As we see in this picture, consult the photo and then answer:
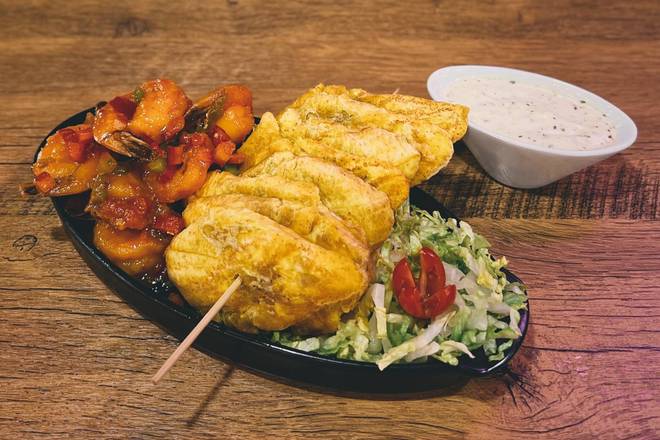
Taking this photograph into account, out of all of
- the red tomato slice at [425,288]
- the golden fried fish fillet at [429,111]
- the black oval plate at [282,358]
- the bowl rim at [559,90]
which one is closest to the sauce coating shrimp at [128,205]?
the black oval plate at [282,358]

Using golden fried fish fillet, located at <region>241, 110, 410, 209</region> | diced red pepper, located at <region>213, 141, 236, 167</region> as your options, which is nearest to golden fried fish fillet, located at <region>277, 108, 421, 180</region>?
golden fried fish fillet, located at <region>241, 110, 410, 209</region>

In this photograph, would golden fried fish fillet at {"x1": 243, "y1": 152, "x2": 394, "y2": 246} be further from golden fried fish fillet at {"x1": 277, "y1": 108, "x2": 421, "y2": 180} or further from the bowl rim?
the bowl rim

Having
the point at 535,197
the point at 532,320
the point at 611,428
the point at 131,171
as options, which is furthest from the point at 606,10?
the point at 131,171

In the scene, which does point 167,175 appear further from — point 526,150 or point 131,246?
point 526,150

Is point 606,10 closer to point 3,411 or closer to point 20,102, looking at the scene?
point 20,102

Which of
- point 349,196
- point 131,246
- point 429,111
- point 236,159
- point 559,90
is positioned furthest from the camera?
point 559,90

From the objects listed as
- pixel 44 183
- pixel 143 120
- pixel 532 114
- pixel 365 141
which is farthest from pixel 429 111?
pixel 44 183
